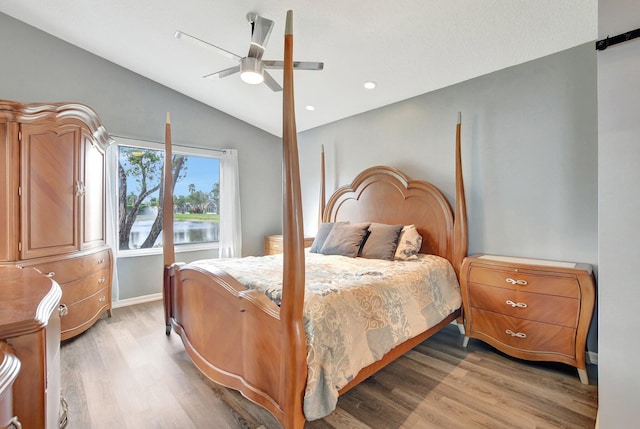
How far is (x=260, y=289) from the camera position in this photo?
1829 millimetres

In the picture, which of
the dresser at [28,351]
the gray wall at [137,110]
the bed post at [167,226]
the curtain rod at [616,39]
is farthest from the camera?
the gray wall at [137,110]

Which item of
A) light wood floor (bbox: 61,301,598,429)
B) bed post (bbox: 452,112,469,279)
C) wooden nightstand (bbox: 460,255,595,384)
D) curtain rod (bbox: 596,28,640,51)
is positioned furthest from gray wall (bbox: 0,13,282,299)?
curtain rod (bbox: 596,28,640,51)

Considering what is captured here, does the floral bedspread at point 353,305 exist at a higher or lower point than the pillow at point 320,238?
lower

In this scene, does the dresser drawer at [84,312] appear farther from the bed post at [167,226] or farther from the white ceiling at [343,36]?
the white ceiling at [343,36]

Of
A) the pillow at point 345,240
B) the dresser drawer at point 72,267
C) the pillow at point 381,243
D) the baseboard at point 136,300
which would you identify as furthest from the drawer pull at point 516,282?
the baseboard at point 136,300

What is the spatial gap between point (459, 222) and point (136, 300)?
409 centimetres

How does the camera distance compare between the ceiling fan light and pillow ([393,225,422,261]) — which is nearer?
the ceiling fan light

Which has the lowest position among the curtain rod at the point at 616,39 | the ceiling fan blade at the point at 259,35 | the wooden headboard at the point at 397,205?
the wooden headboard at the point at 397,205

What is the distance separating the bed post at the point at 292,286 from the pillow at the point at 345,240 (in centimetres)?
168

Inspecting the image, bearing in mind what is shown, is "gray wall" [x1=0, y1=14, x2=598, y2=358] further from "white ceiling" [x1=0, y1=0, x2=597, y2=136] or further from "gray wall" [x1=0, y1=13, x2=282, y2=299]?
"white ceiling" [x1=0, y1=0, x2=597, y2=136]

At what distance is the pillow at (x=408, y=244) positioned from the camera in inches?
115

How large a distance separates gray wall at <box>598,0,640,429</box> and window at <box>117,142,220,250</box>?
14.3 ft

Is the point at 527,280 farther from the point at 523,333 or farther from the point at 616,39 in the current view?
the point at 616,39

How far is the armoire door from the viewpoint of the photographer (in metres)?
2.42
